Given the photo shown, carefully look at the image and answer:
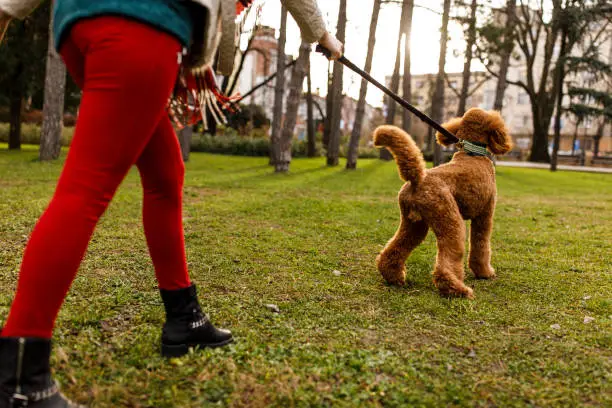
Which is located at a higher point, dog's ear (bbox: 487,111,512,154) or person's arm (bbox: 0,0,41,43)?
person's arm (bbox: 0,0,41,43)

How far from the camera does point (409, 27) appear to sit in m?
19.0

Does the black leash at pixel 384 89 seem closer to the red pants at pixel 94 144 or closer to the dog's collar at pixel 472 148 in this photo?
the dog's collar at pixel 472 148

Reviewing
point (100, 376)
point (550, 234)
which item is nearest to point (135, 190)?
point (550, 234)

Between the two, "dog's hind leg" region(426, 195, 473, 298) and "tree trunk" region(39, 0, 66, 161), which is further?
"tree trunk" region(39, 0, 66, 161)

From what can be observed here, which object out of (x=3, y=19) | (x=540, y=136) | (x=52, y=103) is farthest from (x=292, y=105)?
(x=540, y=136)

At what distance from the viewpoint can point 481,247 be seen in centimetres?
380

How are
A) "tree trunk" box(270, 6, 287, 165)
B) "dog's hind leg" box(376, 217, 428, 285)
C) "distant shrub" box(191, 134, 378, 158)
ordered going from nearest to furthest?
"dog's hind leg" box(376, 217, 428, 285)
"tree trunk" box(270, 6, 287, 165)
"distant shrub" box(191, 134, 378, 158)

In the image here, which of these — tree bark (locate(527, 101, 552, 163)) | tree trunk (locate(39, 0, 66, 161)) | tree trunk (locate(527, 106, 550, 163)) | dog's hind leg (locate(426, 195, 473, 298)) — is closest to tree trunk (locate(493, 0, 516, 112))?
tree trunk (locate(39, 0, 66, 161))

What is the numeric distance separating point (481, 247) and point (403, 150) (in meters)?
1.07

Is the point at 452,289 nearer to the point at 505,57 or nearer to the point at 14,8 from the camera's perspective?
the point at 14,8

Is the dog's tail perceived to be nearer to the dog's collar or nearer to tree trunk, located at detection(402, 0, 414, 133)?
the dog's collar

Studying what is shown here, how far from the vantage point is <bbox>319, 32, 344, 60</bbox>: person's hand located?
2.30m

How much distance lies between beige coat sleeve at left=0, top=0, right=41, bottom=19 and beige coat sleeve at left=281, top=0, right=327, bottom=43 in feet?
2.98

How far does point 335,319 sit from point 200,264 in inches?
57.3
